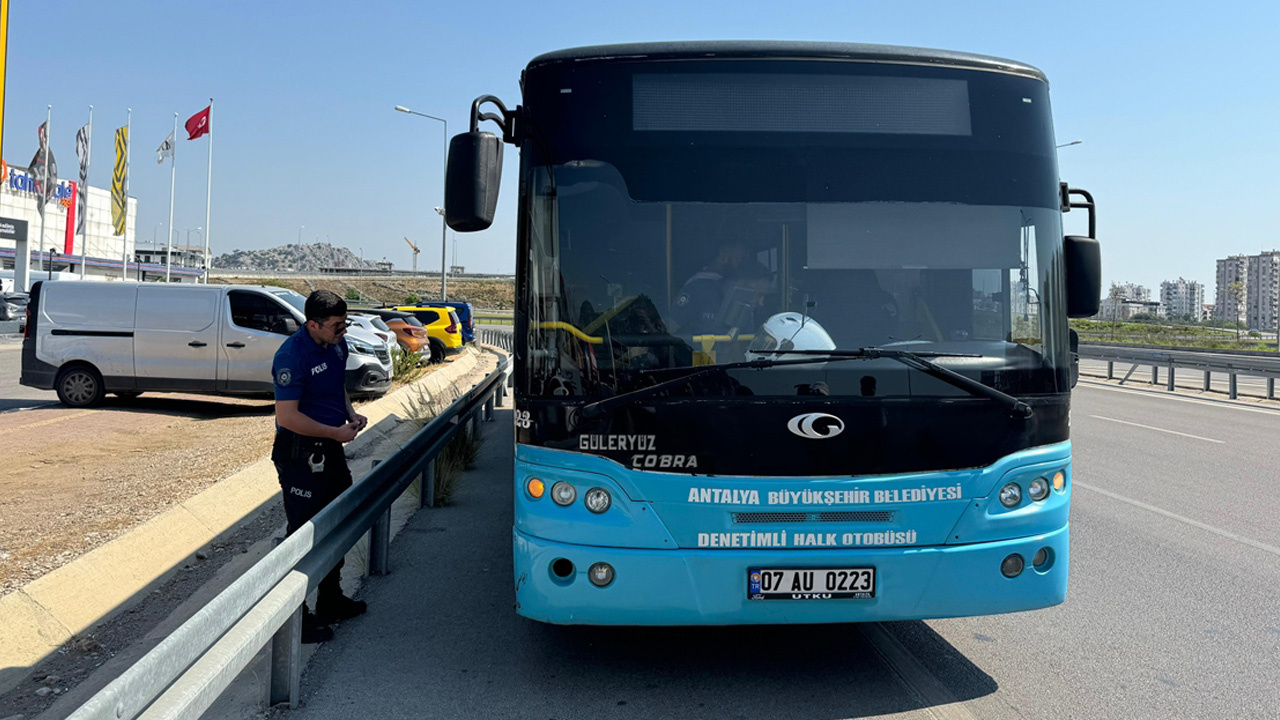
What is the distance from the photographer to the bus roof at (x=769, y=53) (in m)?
4.62

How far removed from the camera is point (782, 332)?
4.37m

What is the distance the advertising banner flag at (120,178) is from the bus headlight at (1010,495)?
52296mm

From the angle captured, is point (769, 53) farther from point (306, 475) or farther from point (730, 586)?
point (306, 475)

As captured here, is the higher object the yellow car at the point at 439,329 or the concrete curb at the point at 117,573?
the yellow car at the point at 439,329

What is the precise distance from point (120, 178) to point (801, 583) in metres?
53.1

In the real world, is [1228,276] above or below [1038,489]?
above

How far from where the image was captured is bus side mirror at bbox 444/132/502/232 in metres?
4.55

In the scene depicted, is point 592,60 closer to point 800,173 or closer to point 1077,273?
point 800,173

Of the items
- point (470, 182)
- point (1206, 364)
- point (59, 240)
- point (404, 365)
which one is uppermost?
point (59, 240)

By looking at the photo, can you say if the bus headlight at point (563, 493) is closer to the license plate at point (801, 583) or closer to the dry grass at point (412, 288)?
the license plate at point (801, 583)

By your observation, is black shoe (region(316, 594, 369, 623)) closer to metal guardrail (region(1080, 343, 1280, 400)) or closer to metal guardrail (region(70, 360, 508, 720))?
metal guardrail (region(70, 360, 508, 720))

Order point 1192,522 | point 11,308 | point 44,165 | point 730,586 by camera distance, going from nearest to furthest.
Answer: point 730,586
point 1192,522
point 11,308
point 44,165

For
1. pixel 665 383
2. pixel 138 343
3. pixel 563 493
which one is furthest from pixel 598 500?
pixel 138 343

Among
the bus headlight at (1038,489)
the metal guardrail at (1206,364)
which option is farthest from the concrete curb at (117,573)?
the metal guardrail at (1206,364)
